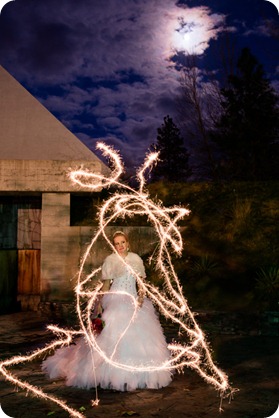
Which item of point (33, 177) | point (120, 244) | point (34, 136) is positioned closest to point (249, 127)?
point (34, 136)

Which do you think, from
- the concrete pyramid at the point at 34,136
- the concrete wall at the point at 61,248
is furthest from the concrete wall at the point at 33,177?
the concrete pyramid at the point at 34,136

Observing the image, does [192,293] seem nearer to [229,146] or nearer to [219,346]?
[219,346]

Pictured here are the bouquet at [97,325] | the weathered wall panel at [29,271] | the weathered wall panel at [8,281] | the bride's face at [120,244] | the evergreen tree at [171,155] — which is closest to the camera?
the bouquet at [97,325]

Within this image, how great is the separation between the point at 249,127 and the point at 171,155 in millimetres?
22174

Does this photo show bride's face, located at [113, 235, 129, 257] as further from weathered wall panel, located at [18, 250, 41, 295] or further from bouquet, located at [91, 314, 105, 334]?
weathered wall panel, located at [18, 250, 41, 295]

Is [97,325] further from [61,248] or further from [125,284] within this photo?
[61,248]

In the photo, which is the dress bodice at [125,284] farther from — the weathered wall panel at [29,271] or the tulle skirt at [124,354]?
the weathered wall panel at [29,271]

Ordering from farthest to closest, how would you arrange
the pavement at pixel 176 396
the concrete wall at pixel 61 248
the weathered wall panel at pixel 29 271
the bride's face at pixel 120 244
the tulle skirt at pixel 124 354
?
the weathered wall panel at pixel 29 271 < the concrete wall at pixel 61 248 < the bride's face at pixel 120 244 < the tulle skirt at pixel 124 354 < the pavement at pixel 176 396

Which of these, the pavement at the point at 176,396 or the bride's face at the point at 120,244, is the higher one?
the bride's face at the point at 120,244

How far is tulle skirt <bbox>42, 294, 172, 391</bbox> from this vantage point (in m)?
5.40

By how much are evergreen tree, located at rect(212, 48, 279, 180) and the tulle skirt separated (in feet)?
78.6

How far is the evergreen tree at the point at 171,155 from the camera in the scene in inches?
1987

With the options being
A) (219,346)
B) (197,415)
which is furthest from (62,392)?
(219,346)

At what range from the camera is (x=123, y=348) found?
5492 mm
